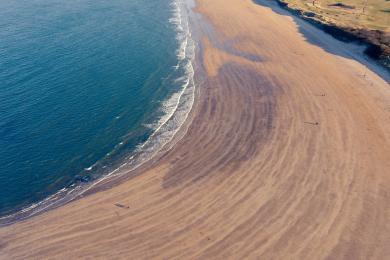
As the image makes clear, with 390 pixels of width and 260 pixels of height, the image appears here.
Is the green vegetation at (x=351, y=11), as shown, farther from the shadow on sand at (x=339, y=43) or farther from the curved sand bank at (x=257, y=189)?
the curved sand bank at (x=257, y=189)

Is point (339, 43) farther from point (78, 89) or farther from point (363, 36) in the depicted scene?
point (78, 89)

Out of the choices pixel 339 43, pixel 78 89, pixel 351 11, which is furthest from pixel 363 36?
pixel 78 89

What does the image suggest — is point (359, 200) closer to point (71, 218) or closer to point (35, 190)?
point (71, 218)

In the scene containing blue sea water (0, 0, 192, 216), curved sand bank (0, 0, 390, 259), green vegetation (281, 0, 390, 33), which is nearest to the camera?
curved sand bank (0, 0, 390, 259)

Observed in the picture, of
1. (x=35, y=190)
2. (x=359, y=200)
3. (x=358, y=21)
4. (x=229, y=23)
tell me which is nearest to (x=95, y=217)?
(x=35, y=190)

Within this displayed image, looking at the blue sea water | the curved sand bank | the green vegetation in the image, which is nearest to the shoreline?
the green vegetation

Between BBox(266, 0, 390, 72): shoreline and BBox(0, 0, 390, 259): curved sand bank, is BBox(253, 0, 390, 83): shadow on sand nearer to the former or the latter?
BBox(266, 0, 390, 72): shoreline

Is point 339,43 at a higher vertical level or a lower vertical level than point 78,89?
higher
